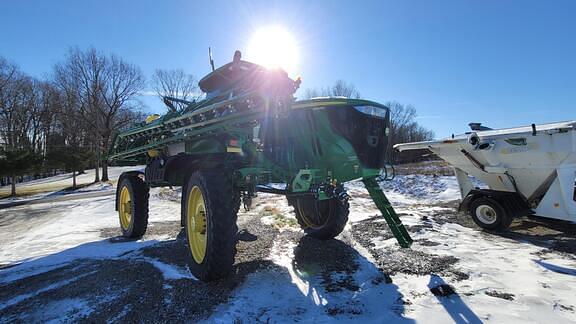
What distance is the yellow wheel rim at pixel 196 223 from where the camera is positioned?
3.91 m

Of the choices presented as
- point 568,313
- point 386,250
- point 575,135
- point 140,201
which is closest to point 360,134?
point 386,250

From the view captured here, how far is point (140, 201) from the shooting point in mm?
5828

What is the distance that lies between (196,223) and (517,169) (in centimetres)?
547

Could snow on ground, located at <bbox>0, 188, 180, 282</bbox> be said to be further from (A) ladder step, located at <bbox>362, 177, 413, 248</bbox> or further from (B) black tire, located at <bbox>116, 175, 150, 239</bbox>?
(A) ladder step, located at <bbox>362, 177, 413, 248</bbox>

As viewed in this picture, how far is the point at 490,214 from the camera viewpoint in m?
5.79

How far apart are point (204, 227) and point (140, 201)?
2532 millimetres

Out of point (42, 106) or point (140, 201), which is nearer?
point (140, 201)

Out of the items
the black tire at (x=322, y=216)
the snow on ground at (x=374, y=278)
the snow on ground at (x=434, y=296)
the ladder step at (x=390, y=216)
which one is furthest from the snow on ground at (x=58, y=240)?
the ladder step at (x=390, y=216)

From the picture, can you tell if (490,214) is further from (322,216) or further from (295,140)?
(295,140)

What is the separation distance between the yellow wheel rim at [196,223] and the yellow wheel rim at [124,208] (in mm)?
2789

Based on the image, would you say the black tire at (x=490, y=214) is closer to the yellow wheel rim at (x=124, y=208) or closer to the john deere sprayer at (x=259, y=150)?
the john deere sprayer at (x=259, y=150)

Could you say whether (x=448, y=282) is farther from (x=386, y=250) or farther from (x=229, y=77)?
(x=229, y=77)

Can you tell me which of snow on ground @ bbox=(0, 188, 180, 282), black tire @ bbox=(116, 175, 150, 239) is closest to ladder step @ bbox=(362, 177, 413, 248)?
snow on ground @ bbox=(0, 188, 180, 282)

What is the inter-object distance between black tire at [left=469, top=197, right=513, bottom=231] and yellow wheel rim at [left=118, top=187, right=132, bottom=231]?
6641mm
